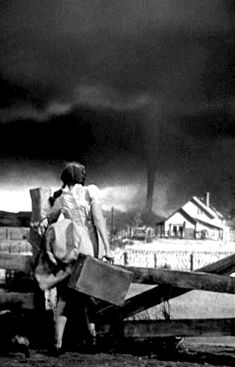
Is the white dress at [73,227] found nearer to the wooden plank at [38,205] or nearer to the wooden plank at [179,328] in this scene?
the wooden plank at [38,205]

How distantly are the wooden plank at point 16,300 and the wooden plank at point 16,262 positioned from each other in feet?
0.86

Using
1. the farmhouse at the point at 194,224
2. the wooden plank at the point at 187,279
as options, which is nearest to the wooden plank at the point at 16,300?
the wooden plank at the point at 187,279

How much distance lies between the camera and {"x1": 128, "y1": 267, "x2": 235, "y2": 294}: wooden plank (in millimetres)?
5543

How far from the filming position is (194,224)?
91500 mm

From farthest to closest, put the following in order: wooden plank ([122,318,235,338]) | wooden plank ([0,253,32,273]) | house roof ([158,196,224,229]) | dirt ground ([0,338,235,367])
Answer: house roof ([158,196,224,229]) < wooden plank ([0,253,32,273]) < wooden plank ([122,318,235,338]) < dirt ground ([0,338,235,367])

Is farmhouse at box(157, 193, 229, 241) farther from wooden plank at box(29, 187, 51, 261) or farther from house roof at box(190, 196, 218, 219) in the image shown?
wooden plank at box(29, 187, 51, 261)

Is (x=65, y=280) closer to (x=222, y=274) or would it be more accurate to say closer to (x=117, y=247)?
(x=222, y=274)

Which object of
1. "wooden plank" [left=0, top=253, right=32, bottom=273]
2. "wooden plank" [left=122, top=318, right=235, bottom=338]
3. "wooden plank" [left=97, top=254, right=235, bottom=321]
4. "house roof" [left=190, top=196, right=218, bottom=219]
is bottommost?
"wooden plank" [left=122, top=318, right=235, bottom=338]

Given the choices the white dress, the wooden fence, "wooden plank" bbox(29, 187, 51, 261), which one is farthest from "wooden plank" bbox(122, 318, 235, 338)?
"wooden plank" bbox(29, 187, 51, 261)

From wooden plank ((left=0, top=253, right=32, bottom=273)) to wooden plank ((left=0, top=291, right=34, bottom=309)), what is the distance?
0.26 metres

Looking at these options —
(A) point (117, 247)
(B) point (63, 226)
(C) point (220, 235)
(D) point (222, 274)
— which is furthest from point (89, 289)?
(C) point (220, 235)

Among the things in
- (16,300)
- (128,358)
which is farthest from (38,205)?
(128,358)

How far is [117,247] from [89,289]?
67291 mm

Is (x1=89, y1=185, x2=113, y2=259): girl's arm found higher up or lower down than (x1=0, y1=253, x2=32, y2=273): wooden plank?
higher up
